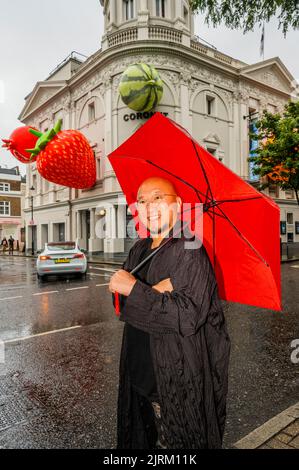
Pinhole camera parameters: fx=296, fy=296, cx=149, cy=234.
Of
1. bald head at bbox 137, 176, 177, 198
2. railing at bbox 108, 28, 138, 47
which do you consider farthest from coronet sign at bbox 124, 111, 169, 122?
bald head at bbox 137, 176, 177, 198

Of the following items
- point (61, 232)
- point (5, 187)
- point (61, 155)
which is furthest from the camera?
point (5, 187)

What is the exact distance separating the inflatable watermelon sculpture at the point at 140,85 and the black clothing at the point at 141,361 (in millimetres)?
17950

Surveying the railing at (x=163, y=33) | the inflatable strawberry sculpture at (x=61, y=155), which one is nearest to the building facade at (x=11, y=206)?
the railing at (x=163, y=33)

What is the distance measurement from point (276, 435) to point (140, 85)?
18.3 m

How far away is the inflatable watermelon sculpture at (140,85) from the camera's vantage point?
17.2 m

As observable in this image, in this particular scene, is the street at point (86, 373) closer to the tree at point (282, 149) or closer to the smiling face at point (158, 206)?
the smiling face at point (158, 206)

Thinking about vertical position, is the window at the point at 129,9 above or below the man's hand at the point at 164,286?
above

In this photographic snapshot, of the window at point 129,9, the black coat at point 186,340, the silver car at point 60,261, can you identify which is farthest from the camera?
the window at point 129,9

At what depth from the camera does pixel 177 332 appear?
1405mm

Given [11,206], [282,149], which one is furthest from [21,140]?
[11,206]

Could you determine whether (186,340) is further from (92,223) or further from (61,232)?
(61,232)

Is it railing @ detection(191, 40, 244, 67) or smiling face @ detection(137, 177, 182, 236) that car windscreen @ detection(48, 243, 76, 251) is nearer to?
smiling face @ detection(137, 177, 182, 236)

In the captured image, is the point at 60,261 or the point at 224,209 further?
the point at 60,261
